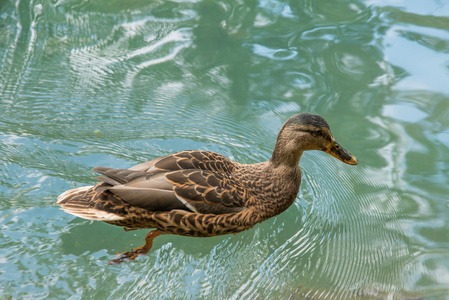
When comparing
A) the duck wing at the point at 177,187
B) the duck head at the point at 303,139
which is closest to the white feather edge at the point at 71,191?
the duck wing at the point at 177,187

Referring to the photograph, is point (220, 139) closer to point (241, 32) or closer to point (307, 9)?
point (241, 32)

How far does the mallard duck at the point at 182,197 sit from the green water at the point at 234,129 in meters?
0.22

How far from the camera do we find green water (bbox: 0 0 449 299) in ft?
13.3

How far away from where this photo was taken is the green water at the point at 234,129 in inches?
159

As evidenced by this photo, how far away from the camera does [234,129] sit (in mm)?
5527

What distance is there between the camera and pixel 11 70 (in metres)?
6.07

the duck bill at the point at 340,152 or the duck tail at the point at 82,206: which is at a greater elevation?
the duck bill at the point at 340,152

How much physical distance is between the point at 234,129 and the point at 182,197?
5.43 feet

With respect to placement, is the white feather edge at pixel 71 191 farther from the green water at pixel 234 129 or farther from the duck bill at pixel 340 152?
the duck bill at pixel 340 152

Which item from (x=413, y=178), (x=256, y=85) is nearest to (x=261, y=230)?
(x=413, y=178)

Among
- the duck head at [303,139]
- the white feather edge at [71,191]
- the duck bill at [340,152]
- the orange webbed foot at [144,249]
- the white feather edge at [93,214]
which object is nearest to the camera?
the white feather edge at [93,214]

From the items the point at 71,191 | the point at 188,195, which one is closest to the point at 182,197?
the point at 188,195

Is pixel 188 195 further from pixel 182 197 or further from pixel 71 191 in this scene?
pixel 71 191

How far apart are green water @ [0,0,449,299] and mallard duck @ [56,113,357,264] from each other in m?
0.22
